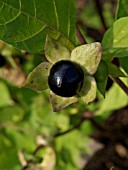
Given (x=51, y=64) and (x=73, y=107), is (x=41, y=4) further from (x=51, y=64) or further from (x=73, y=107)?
(x=73, y=107)

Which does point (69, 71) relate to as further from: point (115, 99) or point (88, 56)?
point (115, 99)

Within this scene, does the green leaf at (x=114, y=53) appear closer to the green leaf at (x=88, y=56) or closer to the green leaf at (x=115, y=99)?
the green leaf at (x=88, y=56)

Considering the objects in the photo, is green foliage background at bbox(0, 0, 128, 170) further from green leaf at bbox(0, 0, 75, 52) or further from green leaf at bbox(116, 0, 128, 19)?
green leaf at bbox(0, 0, 75, 52)

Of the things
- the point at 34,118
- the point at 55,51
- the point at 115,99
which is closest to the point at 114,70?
the point at 55,51

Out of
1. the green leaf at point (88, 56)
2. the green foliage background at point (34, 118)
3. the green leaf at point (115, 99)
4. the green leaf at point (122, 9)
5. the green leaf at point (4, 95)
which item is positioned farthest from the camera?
the green leaf at point (4, 95)

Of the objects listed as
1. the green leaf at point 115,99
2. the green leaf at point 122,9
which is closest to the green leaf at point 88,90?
the green leaf at point 122,9

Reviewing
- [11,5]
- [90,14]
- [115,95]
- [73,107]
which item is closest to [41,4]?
[11,5]
